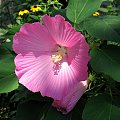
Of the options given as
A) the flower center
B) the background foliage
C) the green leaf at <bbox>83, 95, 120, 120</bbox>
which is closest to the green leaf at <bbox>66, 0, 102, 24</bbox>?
the background foliage

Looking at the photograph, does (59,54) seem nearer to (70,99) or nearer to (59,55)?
(59,55)

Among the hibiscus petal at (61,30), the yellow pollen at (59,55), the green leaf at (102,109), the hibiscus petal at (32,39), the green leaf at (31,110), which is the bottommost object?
the green leaf at (31,110)

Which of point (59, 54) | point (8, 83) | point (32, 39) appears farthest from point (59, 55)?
point (8, 83)

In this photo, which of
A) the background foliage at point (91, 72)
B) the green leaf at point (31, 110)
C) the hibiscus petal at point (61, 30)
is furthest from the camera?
the green leaf at point (31, 110)

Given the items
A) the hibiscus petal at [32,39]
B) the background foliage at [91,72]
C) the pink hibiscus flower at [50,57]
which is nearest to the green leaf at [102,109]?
the background foliage at [91,72]

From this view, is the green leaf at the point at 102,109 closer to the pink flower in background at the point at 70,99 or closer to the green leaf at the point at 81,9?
the pink flower in background at the point at 70,99

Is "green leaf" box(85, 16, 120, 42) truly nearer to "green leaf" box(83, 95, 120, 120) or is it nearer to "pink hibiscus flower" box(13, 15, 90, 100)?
"pink hibiscus flower" box(13, 15, 90, 100)

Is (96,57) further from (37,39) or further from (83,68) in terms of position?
(37,39)
